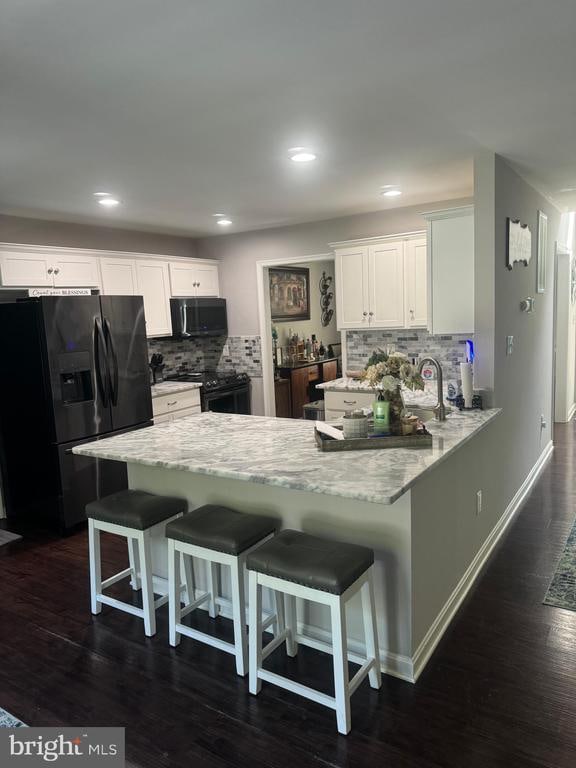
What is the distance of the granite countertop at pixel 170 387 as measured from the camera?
5077mm

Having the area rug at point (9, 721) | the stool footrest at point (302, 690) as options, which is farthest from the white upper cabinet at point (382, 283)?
the area rug at point (9, 721)

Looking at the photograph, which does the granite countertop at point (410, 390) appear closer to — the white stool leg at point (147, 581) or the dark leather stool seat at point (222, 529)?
the dark leather stool seat at point (222, 529)

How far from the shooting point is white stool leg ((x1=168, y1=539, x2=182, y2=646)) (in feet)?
8.16

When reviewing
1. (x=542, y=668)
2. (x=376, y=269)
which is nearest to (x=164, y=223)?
(x=376, y=269)

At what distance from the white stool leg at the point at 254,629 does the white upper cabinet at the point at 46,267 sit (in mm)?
3201

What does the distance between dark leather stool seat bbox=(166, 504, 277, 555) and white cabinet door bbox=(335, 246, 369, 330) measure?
2.95 metres

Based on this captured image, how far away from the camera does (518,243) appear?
3.75m

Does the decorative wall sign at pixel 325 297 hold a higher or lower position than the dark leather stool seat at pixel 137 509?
higher

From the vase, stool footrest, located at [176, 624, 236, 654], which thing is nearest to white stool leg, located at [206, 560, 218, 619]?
stool footrest, located at [176, 624, 236, 654]

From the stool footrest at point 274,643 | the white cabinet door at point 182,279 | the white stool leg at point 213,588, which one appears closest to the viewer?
the stool footrest at point 274,643

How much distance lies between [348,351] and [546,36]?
3.73 meters

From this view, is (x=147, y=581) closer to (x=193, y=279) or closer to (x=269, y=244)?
(x=193, y=279)

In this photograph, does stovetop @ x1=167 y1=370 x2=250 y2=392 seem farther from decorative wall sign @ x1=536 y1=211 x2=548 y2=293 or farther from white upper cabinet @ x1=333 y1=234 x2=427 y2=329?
decorative wall sign @ x1=536 y1=211 x2=548 y2=293

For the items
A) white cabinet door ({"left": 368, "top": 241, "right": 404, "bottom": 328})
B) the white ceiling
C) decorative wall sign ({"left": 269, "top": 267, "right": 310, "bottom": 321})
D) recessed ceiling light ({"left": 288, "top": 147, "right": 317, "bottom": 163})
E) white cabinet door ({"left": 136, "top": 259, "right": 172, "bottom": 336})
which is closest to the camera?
the white ceiling
